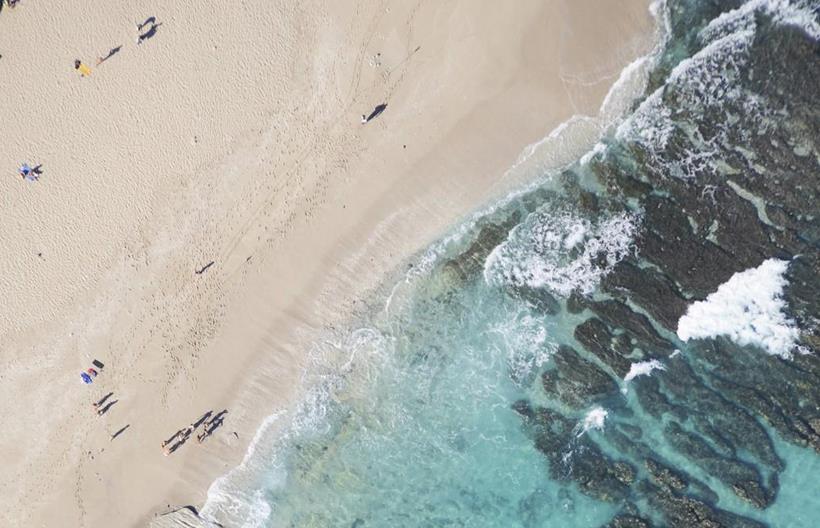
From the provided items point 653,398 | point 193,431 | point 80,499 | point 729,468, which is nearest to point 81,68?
point 193,431

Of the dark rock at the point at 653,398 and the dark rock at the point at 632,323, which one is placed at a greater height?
the dark rock at the point at 632,323

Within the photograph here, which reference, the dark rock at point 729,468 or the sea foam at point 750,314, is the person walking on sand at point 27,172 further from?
the dark rock at point 729,468

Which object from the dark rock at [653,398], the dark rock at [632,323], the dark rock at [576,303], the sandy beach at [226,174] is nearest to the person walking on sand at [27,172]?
the sandy beach at [226,174]

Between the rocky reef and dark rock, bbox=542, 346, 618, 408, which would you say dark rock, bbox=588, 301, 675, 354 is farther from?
dark rock, bbox=542, 346, 618, 408

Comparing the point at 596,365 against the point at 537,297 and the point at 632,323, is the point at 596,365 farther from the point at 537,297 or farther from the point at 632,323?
the point at 537,297

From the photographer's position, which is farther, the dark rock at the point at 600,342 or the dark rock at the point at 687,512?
the dark rock at the point at 687,512

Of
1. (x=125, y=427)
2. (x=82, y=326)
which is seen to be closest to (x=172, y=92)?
(x=82, y=326)

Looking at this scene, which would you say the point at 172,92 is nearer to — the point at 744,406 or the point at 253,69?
the point at 253,69
